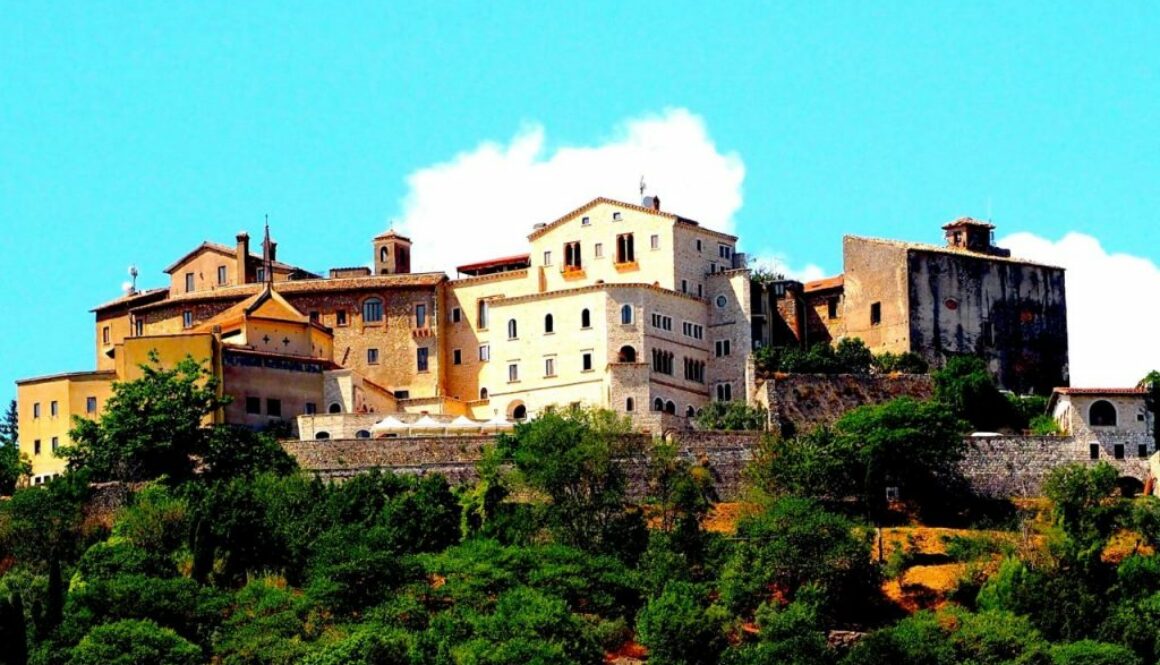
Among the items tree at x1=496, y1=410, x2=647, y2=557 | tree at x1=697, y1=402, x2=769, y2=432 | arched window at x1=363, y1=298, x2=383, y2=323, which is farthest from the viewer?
arched window at x1=363, y1=298, x2=383, y2=323

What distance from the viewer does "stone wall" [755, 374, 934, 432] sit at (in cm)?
9300

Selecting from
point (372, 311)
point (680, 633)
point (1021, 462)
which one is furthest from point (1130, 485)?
point (372, 311)

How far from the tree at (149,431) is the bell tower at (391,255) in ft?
56.4

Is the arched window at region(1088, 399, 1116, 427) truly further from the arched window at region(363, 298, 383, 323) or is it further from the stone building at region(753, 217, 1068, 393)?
the arched window at region(363, 298, 383, 323)

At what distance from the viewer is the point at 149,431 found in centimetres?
8825

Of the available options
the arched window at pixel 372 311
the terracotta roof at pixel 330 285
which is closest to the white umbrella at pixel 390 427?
the arched window at pixel 372 311

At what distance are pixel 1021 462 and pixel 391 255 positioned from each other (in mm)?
29834

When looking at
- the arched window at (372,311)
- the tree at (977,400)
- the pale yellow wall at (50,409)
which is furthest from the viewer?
the arched window at (372,311)

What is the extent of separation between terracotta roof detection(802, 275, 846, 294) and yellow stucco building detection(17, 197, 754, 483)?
3.20 m

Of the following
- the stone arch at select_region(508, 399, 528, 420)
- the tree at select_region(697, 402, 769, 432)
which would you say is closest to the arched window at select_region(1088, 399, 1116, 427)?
the tree at select_region(697, 402, 769, 432)

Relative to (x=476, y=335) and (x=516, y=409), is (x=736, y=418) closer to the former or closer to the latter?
(x=516, y=409)

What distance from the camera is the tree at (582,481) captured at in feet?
265

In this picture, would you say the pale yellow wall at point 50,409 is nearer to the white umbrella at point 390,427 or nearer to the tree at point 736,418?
the white umbrella at point 390,427

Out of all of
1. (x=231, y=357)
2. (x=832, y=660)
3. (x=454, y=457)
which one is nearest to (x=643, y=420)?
(x=454, y=457)
